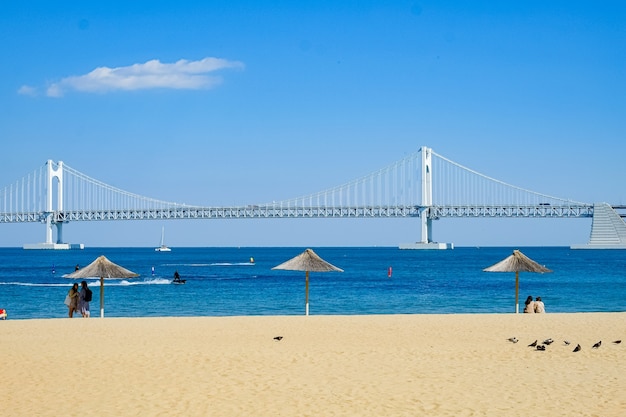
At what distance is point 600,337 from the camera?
12273 millimetres

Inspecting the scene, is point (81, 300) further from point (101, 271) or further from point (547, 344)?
point (547, 344)

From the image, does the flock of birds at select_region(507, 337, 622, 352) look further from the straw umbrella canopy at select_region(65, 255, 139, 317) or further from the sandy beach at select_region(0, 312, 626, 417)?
the straw umbrella canopy at select_region(65, 255, 139, 317)

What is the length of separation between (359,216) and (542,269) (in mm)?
60676

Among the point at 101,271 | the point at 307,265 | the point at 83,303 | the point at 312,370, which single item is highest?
the point at 307,265

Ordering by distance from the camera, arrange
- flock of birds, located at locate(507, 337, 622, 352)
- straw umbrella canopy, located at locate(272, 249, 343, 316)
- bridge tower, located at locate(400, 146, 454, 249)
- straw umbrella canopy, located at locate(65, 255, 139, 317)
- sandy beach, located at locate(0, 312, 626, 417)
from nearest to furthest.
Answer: sandy beach, located at locate(0, 312, 626, 417), flock of birds, located at locate(507, 337, 622, 352), straw umbrella canopy, located at locate(65, 255, 139, 317), straw umbrella canopy, located at locate(272, 249, 343, 316), bridge tower, located at locate(400, 146, 454, 249)

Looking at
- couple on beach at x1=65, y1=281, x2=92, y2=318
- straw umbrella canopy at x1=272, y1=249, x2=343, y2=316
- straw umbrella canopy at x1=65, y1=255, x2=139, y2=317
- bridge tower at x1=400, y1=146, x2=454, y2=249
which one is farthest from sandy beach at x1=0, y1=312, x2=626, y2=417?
bridge tower at x1=400, y1=146, x2=454, y2=249

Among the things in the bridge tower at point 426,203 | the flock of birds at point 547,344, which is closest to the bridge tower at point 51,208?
the bridge tower at point 426,203

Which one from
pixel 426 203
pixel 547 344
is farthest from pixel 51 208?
pixel 547 344

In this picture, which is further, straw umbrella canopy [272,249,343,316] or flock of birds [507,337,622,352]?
straw umbrella canopy [272,249,343,316]

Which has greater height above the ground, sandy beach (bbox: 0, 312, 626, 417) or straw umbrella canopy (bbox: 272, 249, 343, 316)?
straw umbrella canopy (bbox: 272, 249, 343, 316)

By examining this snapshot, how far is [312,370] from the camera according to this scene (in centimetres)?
941

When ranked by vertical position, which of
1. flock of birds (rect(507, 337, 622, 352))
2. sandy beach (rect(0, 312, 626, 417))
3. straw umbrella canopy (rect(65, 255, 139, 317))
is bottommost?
sandy beach (rect(0, 312, 626, 417))

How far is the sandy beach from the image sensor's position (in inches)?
296

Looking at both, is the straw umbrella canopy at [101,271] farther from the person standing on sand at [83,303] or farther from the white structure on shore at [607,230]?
the white structure on shore at [607,230]
